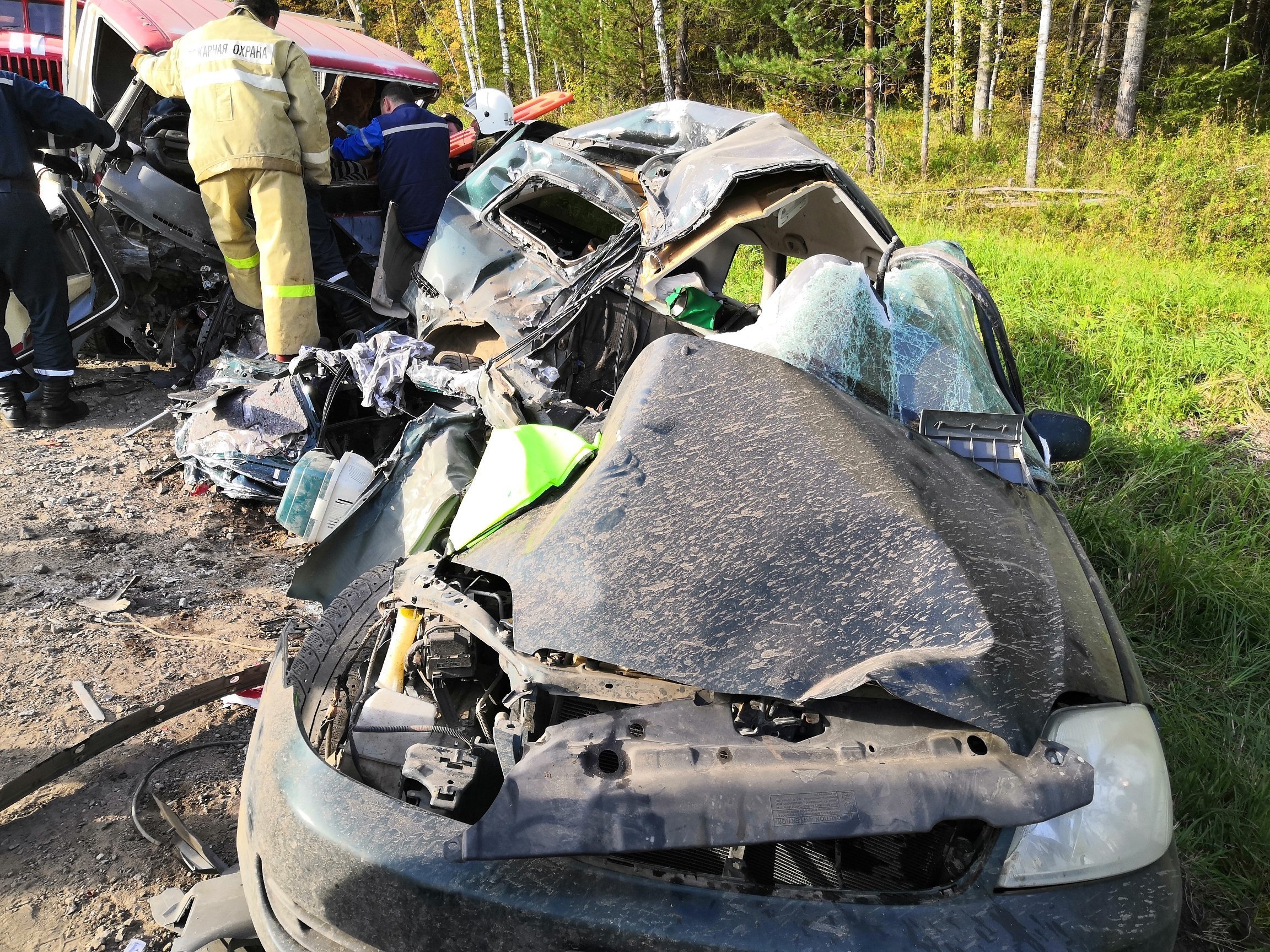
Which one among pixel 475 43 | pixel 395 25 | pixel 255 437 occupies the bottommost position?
pixel 255 437

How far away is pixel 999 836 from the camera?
133 cm

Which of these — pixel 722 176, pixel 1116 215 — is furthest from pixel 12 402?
pixel 1116 215

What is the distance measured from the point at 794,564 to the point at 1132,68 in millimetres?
14149

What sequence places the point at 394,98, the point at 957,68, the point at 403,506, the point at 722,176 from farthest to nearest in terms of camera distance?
the point at 957,68, the point at 394,98, the point at 403,506, the point at 722,176

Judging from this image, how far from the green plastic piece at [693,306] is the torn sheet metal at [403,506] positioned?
91cm

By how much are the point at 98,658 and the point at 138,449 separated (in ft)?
6.61

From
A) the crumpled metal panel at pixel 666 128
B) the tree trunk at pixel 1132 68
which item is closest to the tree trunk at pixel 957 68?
the tree trunk at pixel 1132 68

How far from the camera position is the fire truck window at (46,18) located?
7.61 m

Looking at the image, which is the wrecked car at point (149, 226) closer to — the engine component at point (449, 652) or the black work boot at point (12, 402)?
the black work boot at point (12, 402)

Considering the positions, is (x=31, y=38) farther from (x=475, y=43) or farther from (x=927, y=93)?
(x=475, y=43)

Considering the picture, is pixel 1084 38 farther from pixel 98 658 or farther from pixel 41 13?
pixel 98 658

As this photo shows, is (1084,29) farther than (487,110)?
Yes

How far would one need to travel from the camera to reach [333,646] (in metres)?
1.87

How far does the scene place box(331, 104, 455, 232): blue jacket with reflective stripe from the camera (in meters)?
4.82
